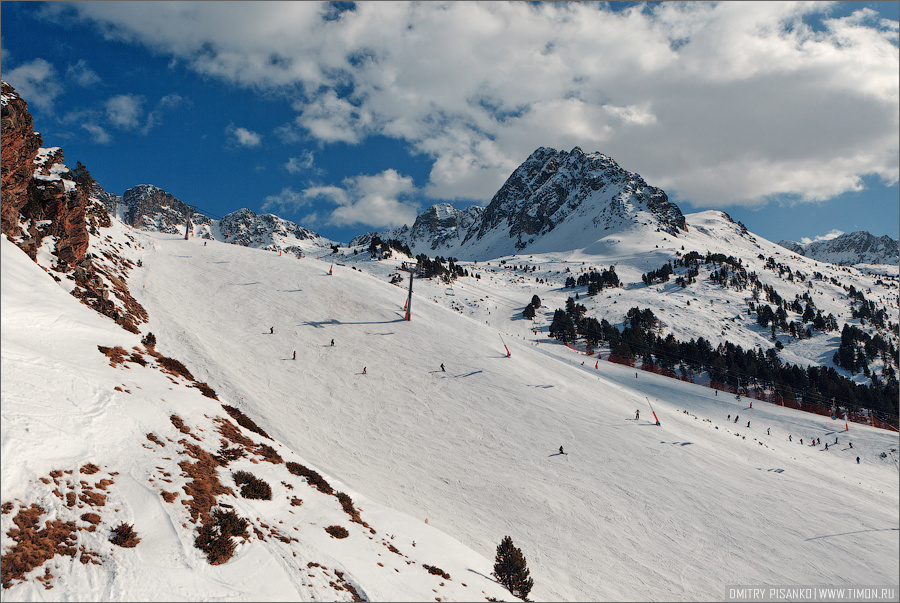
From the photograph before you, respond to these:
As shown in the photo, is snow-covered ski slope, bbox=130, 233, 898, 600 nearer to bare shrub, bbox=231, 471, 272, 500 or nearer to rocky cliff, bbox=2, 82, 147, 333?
rocky cliff, bbox=2, 82, 147, 333

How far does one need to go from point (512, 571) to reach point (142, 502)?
12.5m

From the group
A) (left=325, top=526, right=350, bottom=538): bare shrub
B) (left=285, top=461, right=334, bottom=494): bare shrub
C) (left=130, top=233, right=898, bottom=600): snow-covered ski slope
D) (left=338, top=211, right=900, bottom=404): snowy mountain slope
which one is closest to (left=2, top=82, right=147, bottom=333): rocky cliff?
(left=130, top=233, right=898, bottom=600): snow-covered ski slope

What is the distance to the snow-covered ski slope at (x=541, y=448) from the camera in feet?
65.4

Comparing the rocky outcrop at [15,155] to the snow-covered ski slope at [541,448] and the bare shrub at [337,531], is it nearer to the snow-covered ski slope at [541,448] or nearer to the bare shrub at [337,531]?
the snow-covered ski slope at [541,448]

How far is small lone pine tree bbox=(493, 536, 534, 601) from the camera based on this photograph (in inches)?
597

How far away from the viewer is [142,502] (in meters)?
11.1

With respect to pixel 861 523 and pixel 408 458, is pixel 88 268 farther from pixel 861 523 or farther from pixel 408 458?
pixel 861 523

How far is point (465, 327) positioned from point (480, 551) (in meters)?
31.2

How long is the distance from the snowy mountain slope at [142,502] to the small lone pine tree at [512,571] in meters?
0.83

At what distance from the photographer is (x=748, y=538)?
21.5 m

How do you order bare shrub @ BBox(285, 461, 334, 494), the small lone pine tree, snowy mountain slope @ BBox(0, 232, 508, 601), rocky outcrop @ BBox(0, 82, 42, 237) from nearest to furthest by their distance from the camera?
snowy mountain slope @ BBox(0, 232, 508, 601), the small lone pine tree, bare shrub @ BBox(285, 461, 334, 494), rocky outcrop @ BBox(0, 82, 42, 237)

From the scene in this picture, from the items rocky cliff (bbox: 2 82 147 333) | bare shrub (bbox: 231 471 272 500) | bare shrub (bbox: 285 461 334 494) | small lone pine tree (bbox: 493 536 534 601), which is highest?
rocky cliff (bbox: 2 82 147 333)

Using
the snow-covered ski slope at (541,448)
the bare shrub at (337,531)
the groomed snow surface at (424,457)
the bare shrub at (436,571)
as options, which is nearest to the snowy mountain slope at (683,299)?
the snow-covered ski slope at (541,448)

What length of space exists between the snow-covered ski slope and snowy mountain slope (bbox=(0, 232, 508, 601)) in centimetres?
519
